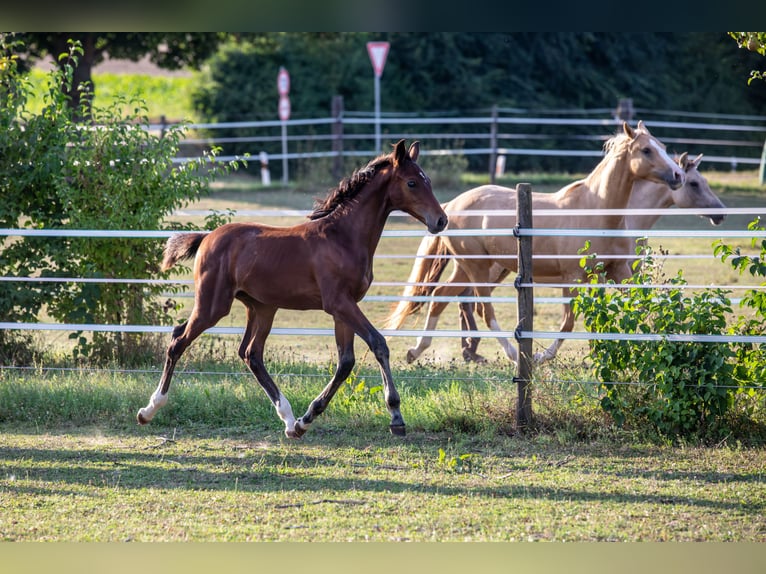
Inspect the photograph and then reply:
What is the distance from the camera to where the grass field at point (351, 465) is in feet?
16.2

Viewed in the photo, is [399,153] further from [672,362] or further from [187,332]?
[672,362]

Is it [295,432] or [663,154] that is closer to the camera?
[295,432]

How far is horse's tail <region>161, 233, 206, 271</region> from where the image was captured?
652 cm

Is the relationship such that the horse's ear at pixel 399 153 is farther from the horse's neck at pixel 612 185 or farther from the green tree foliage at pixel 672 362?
the horse's neck at pixel 612 185

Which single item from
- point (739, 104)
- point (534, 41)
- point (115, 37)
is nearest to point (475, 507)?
point (115, 37)

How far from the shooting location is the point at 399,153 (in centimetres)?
583

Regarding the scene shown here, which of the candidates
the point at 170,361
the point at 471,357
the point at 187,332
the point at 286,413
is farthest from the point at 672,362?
the point at 170,361

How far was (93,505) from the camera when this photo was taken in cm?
530

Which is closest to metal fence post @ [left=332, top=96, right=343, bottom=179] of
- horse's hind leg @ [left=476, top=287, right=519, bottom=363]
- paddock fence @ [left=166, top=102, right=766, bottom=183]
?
paddock fence @ [left=166, top=102, right=766, bottom=183]

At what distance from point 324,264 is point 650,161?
360 centimetres

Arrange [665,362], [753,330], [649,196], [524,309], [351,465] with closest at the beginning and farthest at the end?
1. [351,465]
2. [665,362]
3. [753,330]
4. [524,309]
5. [649,196]

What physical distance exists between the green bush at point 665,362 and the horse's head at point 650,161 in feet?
5.95

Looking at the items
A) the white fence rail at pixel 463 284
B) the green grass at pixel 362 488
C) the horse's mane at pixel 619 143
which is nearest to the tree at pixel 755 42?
the white fence rail at pixel 463 284

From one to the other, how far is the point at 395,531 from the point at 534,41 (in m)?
26.0
